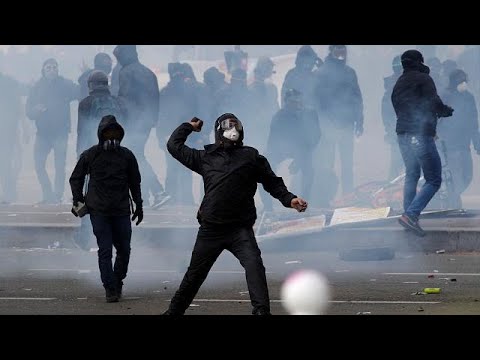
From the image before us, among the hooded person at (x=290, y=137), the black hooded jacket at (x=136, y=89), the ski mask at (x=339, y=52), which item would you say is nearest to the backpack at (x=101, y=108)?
the black hooded jacket at (x=136, y=89)

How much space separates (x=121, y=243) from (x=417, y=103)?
17.1 feet

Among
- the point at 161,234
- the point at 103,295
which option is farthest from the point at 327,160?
the point at 103,295

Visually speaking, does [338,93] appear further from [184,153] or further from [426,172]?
[184,153]

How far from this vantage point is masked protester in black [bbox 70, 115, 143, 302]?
485 inches

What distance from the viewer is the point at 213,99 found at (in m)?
21.1

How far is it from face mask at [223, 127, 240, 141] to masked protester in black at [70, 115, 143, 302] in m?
2.42

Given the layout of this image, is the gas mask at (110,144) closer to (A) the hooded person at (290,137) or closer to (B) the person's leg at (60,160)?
(A) the hooded person at (290,137)

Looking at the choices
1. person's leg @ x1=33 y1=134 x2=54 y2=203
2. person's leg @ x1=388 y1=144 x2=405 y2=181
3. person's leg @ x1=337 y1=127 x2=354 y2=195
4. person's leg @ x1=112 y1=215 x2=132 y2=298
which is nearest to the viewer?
person's leg @ x1=112 y1=215 x2=132 y2=298

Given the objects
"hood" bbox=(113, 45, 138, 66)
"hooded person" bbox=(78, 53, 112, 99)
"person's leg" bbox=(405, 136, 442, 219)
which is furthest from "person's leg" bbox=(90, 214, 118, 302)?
"hooded person" bbox=(78, 53, 112, 99)

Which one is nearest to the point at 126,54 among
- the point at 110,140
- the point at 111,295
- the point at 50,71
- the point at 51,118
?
the point at 50,71

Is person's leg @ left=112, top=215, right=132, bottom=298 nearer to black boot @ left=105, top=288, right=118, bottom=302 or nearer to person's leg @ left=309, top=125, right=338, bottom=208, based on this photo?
black boot @ left=105, top=288, right=118, bottom=302

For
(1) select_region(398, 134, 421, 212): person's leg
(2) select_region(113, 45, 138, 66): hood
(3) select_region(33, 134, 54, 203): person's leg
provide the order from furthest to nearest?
1. (3) select_region(33, 134, 54, 203): person's leg
2. (2) select_region(113, 45, 138, 66): hood
3. (1) select_region(398, 134, 421, 212): person's leg
